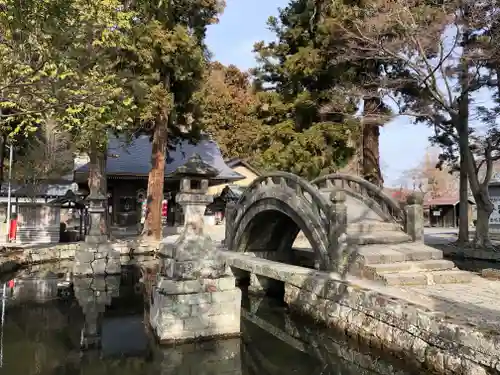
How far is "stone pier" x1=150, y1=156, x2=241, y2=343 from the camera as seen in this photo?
7.35 metres

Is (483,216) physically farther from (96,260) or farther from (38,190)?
(38,190)

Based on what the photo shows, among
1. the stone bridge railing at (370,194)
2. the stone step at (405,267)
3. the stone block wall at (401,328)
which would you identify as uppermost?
the stone bridge railing at (370,194)

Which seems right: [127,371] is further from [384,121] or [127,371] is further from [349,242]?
[384,121]

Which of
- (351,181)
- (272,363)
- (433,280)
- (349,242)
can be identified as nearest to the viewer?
(272,363)

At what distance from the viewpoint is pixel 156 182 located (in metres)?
19.5

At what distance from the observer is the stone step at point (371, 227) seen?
33.5 feet

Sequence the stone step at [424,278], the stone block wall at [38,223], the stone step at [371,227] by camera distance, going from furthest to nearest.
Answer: the stone block wall at [38,223] < the stone step at [371,227] < the stone step at [424,278]

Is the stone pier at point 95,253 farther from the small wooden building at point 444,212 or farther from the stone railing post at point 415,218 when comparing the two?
the small wooden building at point 444,212

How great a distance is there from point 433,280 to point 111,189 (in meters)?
24.1

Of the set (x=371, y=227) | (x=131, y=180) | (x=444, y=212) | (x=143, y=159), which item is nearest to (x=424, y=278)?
(x=371, y=227)

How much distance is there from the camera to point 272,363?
272 inches

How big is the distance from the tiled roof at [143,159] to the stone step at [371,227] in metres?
16.3

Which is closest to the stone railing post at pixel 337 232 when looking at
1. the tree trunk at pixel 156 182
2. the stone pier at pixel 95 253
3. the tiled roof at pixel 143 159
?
the stone pier at pixel 95 253

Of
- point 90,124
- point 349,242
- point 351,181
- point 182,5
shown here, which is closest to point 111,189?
point 182,5
